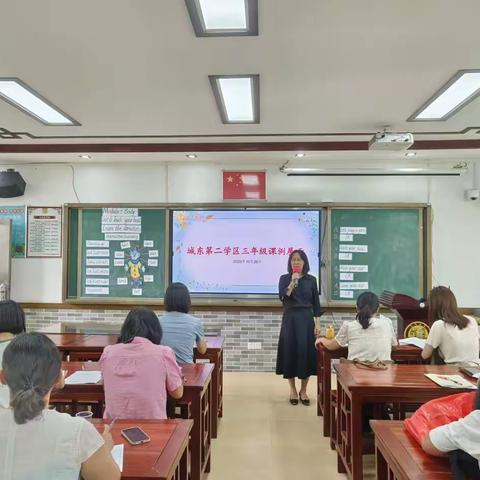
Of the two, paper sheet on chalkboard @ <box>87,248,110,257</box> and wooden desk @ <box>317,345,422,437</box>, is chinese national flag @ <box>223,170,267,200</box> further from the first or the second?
wooden desk @ <box>317,345,422,437</box>

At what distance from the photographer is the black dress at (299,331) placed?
12.1 feet

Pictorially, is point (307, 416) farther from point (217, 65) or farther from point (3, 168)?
point (3, 168)

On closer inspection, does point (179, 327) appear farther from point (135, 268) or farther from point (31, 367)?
point (135, 268)

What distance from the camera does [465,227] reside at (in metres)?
4.68

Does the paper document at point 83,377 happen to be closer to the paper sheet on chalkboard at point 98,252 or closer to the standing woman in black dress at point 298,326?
the standing woman in black dress at point 298,326

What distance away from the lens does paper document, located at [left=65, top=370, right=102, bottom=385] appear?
7.26 feet

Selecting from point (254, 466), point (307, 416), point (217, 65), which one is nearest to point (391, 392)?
point (254, 466)

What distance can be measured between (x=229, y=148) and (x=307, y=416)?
8.69ft

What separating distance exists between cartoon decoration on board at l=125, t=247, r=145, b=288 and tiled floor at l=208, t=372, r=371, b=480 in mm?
1612

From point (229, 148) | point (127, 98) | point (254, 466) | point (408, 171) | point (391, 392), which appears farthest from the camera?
point (408, 171)

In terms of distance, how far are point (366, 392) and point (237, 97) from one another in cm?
207

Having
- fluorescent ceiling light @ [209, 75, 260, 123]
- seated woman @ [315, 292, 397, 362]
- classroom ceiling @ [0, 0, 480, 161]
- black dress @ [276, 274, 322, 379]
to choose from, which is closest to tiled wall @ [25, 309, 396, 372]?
black dress @ [276, 274, 322, 379]

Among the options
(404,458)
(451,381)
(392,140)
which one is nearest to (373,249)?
(392,140)

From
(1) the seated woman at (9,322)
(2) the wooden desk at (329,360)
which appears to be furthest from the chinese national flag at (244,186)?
(1) the seated woman at (9,322)
